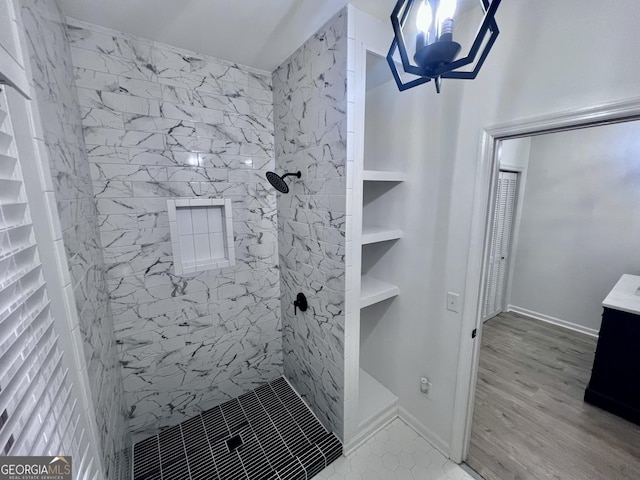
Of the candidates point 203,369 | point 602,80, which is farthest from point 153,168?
point 602,80

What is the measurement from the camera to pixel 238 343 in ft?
6.94

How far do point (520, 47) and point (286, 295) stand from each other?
7.12 ft

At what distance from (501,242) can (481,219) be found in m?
2.65

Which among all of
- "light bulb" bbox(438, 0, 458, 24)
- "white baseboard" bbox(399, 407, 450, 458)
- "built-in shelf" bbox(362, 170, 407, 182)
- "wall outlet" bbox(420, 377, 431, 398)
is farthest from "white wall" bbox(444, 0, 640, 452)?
"white baseboard" bbox(399, 407, 450, 458)

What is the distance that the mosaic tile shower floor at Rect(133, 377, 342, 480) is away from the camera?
61.9 inches

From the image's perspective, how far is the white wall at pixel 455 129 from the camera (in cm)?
99

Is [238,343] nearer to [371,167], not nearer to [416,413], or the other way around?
[416,413]

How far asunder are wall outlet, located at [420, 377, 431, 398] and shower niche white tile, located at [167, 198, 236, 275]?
5.59ft

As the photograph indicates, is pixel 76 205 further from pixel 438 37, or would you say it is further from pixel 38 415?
pixel 438 37

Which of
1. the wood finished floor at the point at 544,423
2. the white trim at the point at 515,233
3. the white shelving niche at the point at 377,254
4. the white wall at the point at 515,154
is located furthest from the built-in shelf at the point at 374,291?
the white trim at the point at 515,233

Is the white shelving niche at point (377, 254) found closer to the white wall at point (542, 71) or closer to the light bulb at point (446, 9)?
the white wall at point (542, 71)

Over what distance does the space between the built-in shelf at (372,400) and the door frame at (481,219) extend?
49 cm

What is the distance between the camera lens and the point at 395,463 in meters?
1.65

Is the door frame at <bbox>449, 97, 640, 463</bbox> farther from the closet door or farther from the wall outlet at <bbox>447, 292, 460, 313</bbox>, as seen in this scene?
the closet door
